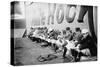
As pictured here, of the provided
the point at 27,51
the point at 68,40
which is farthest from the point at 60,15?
the point at 27,51

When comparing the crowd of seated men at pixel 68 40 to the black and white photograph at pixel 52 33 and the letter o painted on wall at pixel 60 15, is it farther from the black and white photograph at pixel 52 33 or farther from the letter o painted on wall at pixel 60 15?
the letter o painted on wall at pixel 60 15

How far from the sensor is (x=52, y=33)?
11.0 ft

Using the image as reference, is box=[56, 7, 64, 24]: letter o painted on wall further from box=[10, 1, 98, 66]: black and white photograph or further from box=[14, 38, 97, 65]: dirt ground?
box=[14, 38, 97, 65]: dirt ground

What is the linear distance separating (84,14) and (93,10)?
20cm

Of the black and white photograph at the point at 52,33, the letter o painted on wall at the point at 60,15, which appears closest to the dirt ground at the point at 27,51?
the black and white photograph at the point at 52,33

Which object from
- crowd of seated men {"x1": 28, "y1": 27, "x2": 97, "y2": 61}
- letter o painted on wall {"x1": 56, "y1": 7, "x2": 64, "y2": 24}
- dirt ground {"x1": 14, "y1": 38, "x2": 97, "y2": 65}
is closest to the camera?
dirt ground {"x1": 14, "y1": 38, "x2": 97, "y2": 65}

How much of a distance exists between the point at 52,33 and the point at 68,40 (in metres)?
0.29

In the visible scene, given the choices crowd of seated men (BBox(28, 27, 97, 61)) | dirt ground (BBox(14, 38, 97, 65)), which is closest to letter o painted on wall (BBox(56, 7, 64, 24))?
crowd of seated men (BBox(28, 27, 97, 61))

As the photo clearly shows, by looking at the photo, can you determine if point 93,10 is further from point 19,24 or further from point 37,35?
point 19,24

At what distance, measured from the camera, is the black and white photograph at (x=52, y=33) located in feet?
10.2

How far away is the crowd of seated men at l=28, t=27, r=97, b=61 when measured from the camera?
3.27 metres

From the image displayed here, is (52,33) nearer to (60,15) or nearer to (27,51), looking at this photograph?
(60,15)

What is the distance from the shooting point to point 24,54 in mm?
3141
